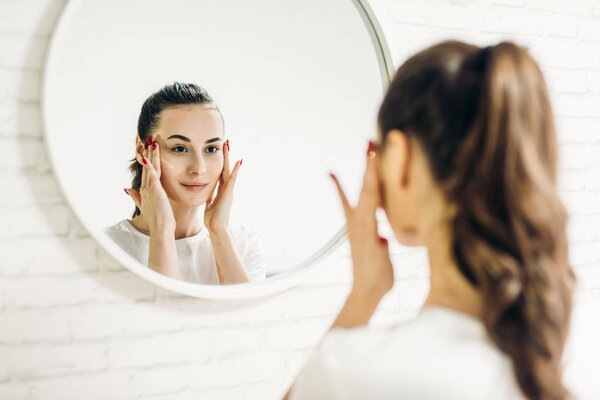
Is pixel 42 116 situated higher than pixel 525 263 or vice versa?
pixel 42 116

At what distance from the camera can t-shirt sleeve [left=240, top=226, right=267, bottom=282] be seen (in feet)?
3.71

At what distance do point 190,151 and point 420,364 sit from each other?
2.19ft

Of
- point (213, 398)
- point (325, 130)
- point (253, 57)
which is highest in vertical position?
point (253, 57)

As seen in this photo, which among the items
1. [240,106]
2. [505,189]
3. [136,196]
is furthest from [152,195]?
[505,189]

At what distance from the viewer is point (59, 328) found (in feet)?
3.39

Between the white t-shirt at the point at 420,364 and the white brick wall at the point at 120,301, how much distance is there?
361 mm

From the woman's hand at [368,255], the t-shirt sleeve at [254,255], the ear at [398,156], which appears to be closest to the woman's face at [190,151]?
the t-shirt sleeve at [254,255]

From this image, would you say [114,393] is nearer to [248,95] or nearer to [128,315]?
[128,315]

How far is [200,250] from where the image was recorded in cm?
110

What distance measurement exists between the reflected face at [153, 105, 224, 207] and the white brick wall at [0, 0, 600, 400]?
0.19 metres

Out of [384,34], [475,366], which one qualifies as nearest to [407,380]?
[475,366]

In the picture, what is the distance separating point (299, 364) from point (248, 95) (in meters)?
0.58

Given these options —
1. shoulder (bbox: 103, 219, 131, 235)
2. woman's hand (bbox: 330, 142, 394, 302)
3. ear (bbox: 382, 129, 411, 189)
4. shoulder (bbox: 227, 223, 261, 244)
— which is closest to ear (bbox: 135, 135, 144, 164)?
shoulder (bbox: 103, 219, 131, 235)

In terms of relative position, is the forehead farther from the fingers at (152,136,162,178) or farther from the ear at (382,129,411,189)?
the ear at (382,129,411,189)
